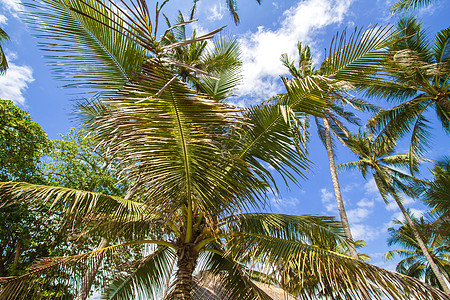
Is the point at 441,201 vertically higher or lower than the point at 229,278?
higher

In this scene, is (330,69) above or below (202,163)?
above

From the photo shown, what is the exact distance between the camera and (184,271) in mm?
3506

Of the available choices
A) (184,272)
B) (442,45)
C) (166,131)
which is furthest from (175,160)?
(442,45)

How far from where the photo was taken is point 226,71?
4191mm

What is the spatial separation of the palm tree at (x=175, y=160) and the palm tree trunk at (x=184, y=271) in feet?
0.04

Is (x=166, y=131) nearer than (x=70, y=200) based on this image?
Yes

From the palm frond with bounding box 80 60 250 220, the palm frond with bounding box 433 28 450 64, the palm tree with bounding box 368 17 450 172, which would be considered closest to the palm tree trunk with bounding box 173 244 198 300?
the palm frond with bounding box 80 60 250 220

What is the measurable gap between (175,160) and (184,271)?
1875mm

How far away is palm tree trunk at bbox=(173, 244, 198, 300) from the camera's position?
3.35m

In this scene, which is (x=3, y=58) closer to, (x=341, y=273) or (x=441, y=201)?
(x=341, y=273)

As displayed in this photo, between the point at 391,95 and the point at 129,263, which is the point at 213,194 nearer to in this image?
the point at 129,263

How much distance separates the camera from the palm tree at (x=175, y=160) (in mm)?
2164

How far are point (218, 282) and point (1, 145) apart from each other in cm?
708

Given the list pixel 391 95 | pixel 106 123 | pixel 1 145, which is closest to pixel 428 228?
pixel 391 95
